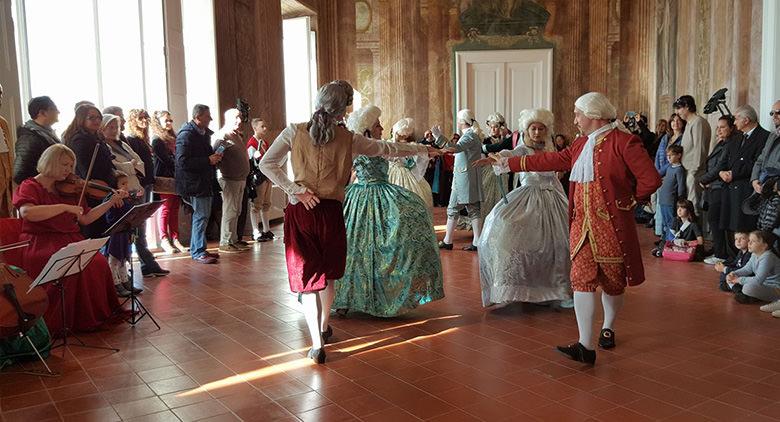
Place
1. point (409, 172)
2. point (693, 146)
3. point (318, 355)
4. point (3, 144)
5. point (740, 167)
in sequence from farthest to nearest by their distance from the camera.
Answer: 1. point (409, 172)
2. point (693, 146)
3. point (740, 167)
4. point (3, 144)
5. point (318, 355)

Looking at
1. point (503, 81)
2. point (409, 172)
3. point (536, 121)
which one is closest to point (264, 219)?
point (409, 172)

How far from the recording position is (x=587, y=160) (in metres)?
4.15

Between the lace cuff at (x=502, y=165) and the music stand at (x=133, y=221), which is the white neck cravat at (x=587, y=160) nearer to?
the lace cuff at (x=502, y=165)

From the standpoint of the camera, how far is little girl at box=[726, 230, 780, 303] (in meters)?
5.55

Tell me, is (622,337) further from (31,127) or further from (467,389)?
(31,127)

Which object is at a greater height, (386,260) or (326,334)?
(386,260)

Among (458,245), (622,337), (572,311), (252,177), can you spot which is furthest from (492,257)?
(252,177)

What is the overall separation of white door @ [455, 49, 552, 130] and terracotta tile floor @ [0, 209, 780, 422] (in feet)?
36.4

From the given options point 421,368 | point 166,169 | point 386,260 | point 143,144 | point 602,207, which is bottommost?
point 421,368

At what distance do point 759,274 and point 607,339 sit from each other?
1899 mm

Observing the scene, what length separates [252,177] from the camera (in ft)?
31.8

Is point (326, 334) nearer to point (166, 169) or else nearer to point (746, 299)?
point (746, 299)

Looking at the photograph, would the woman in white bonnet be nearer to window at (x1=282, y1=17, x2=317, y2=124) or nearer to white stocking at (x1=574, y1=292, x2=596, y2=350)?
white stocking at (x1=574, y1=292, x2=596, y2=350)

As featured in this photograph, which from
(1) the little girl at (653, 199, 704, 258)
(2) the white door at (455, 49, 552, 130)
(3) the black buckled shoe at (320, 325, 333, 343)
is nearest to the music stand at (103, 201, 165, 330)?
(3) the black buckled shoe at (320, 325, 333, 343)
